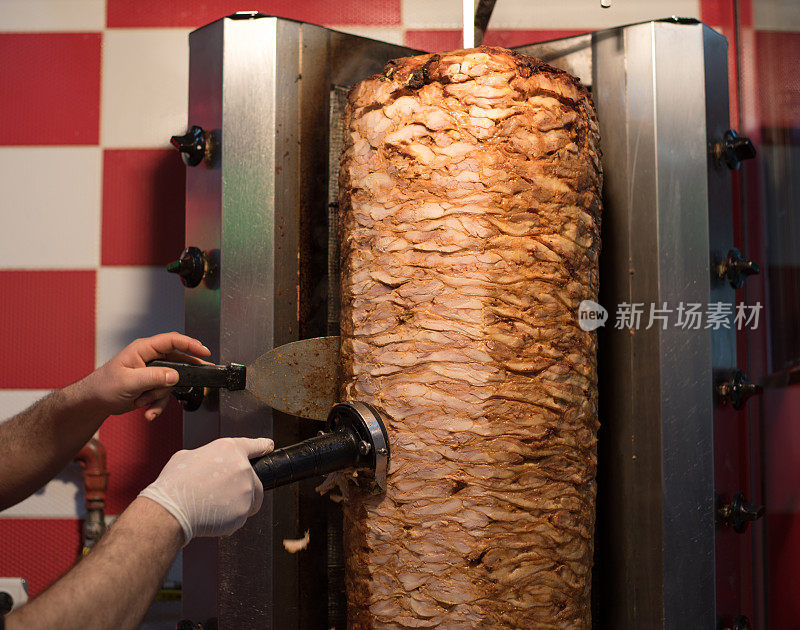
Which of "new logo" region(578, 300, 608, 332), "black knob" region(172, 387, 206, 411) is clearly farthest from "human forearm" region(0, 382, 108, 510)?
"new logo" region(578, 300, 608, 332)

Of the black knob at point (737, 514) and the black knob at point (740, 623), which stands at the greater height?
the black knob at point (737, 514)

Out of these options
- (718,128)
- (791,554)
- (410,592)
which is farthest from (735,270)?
(410,592)

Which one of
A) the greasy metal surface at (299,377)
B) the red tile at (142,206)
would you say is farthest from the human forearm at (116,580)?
the red tile at (142,206)

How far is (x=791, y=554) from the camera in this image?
1279mm

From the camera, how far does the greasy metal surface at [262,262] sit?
1.05 metres

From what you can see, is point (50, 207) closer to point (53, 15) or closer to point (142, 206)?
point (142, 206)

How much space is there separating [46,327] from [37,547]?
0.45 meters

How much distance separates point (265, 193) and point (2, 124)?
31.5 inches

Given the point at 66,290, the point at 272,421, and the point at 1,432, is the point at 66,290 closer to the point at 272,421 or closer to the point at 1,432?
the point at 1,432

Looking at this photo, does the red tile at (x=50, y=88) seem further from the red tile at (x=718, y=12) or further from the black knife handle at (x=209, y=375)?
the red tile at (x=718, y=12)

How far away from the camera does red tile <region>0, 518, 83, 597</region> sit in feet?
4.66

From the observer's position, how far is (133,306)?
1.47 m

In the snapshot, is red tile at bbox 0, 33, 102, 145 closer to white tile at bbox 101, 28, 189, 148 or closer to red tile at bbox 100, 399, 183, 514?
white tile at bbox 101, 28, 189, 148

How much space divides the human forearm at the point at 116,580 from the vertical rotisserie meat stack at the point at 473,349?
275mm
